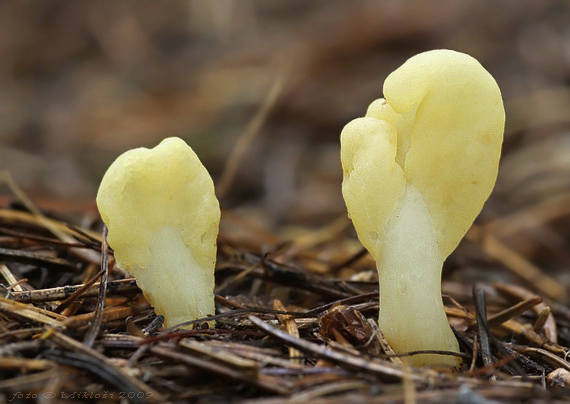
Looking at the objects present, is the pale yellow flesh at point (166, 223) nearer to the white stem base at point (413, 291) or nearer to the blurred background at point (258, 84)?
the white stem base at point (413, 291)

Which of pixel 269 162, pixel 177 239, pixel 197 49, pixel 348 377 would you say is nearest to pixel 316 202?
pixel 269 162

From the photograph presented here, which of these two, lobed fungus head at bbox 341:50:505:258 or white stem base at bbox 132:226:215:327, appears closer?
lobed fungus head at bbox 341:50:505:258

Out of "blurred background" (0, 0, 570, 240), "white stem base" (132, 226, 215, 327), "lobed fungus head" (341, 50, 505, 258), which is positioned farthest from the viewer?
"blurred background" (0, 0, 570, 240)

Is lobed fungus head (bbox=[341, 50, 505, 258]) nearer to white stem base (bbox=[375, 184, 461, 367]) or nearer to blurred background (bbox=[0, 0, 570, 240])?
white stem base (bbox=[375, 184, 461, 367])

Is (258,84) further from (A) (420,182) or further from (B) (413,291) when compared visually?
(B) (413,291)

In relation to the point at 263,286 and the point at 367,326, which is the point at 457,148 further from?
the point at 263,286

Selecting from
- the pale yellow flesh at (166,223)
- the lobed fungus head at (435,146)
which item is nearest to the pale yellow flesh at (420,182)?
the lobed fungus head at (435,146)

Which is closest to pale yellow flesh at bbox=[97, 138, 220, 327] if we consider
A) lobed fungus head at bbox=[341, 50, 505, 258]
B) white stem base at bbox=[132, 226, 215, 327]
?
white stem base at bbox=[132, 226, 215, 327]
